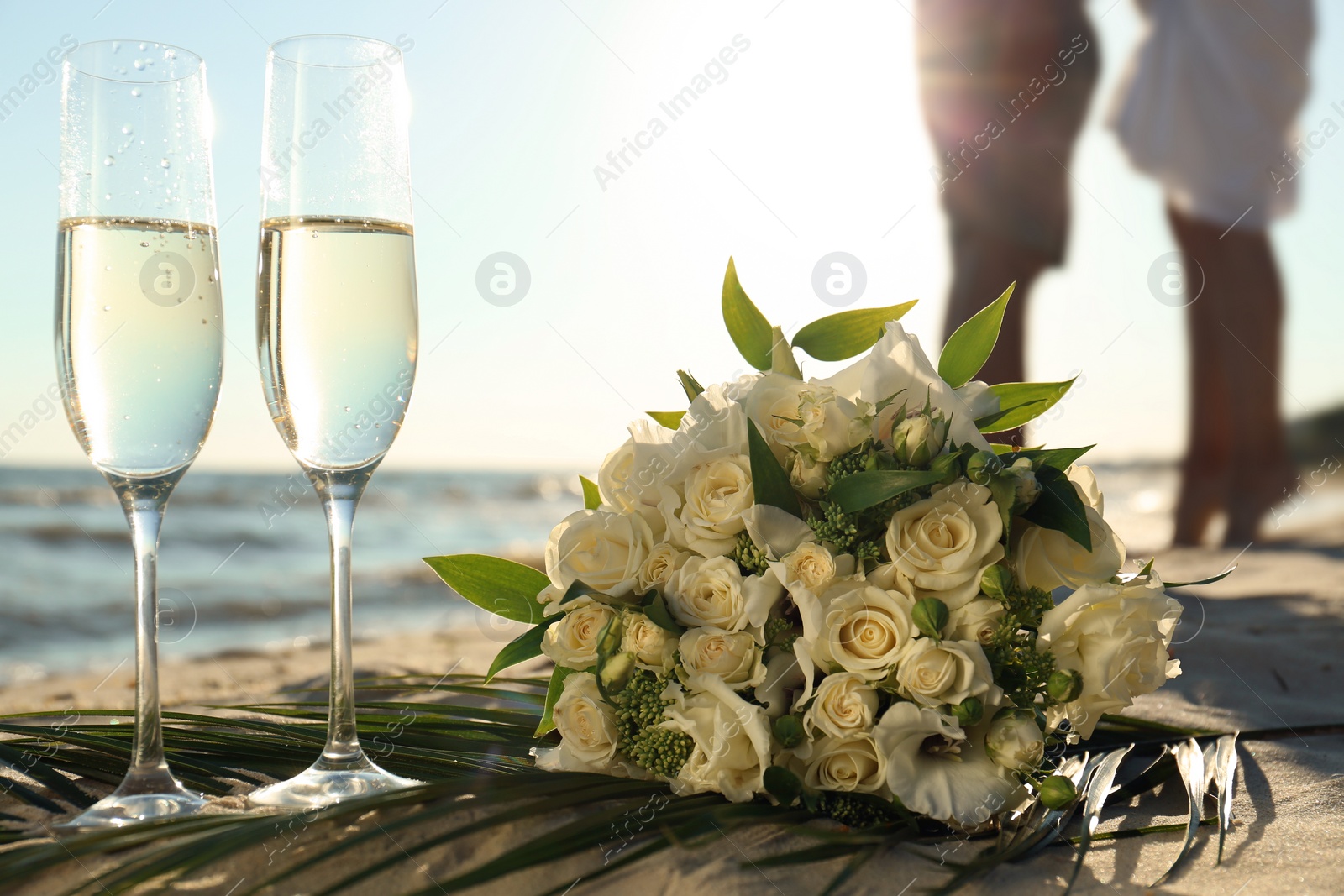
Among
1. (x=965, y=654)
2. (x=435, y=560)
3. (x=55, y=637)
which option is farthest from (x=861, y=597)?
(x=55, y=637)

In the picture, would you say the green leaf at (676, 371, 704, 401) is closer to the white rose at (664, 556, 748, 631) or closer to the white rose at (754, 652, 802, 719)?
the white rose at (664, 556, 748, 631)

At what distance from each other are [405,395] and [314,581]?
715 cm

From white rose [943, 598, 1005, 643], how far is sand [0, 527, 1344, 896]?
0.21 metres

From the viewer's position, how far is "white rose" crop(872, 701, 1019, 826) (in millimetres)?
961

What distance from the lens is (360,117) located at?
3.75ft

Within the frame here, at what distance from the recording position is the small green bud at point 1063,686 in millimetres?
1046

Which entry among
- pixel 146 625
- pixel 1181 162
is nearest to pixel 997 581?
pixel 146 625

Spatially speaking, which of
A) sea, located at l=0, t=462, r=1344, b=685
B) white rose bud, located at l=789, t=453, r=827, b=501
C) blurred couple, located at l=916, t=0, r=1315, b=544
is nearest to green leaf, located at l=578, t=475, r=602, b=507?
white rose bud, located at l=789, t=453, r=827, b=501

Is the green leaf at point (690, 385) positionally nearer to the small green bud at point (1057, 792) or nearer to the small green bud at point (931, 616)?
the small green bud at point (931, 616)

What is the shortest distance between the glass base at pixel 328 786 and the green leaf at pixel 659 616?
304 millimetres

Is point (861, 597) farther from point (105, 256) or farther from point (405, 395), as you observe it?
point (105, 256)

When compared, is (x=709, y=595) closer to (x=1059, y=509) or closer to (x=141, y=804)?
(x=1059, y=509)

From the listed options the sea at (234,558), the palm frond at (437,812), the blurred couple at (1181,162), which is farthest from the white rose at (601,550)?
the blurred couple at (1181,162)

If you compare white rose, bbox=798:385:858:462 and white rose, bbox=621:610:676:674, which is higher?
white rose, bbox=798:385:858:462
